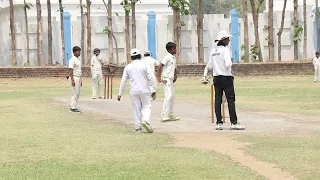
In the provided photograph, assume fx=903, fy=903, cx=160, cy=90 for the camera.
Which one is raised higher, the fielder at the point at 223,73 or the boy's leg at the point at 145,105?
the fielder at the point at 223,73

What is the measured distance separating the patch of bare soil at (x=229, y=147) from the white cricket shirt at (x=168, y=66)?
3.47 meters

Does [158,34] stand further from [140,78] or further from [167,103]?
[140,78]

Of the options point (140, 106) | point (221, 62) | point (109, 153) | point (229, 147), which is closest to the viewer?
point (109, 153)

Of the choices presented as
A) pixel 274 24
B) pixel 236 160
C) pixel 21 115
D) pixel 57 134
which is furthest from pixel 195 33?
pixel 236 160

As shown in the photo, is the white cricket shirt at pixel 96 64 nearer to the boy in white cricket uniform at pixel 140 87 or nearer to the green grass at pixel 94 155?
the green grass at pixel 94 155

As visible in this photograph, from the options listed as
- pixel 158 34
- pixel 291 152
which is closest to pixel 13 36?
pixel 158 34

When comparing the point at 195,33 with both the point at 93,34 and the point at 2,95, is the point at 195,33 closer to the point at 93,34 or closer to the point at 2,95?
the point at 93,34

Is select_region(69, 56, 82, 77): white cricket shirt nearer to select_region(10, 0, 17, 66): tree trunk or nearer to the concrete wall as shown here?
select_region(10, 0, 17, 66): tree trunk

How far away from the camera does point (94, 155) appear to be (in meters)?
13.9

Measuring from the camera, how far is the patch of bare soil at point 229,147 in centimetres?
1180

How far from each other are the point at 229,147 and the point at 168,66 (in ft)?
19.9

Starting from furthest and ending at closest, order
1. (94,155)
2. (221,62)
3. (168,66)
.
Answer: (168,66), (221,62), (94,155)

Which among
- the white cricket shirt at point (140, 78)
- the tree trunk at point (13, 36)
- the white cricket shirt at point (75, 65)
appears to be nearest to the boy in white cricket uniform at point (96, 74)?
the white cricket shirt at point (75, 65)

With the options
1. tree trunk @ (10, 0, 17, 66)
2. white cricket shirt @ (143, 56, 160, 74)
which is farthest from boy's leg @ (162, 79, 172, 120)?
tree trunk @ (10, 0, 17, 66)
